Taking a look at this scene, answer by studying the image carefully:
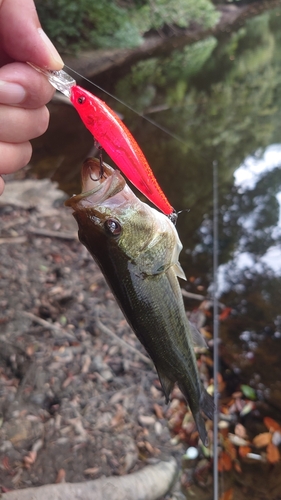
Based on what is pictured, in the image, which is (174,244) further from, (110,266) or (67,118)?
(67,118)

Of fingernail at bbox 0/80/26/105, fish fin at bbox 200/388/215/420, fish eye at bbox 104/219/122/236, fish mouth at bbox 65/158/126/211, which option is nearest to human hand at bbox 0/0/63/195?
fingernail at bbox 0/80/26/105

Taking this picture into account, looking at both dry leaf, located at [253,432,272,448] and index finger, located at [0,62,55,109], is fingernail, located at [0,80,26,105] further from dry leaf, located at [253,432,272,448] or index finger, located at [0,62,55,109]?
dry leaf, located at [253,432,272,448]

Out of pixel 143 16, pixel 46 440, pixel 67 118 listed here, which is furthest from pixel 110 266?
pixel 143 16

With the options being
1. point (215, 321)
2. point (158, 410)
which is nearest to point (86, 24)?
point (215, 321)

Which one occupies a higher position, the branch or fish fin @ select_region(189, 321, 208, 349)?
fish fin @ select_region(189, 321, 208, 349)

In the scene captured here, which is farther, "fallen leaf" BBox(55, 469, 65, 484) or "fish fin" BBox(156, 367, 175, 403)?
"fallen leaf" BBox(55, 469, 65, 484)
